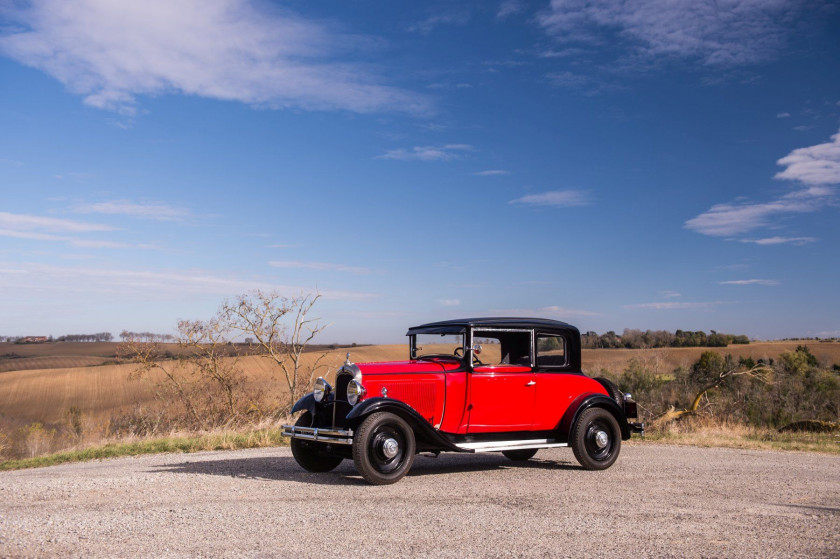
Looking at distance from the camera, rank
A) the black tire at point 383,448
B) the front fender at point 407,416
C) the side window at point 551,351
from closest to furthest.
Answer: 1. the black tire at point 383,448
2. the front fender at point 407,416
3. the side window at point 551,351

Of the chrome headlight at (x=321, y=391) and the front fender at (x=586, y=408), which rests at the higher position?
the chrome headlight at (x=321, y=391)

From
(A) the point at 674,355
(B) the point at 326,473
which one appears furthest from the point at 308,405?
(A) the point at 674,355

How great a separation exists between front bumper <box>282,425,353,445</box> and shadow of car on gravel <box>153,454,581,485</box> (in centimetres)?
56

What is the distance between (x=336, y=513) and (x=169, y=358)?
58.9 ft

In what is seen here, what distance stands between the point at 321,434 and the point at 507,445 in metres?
2.62

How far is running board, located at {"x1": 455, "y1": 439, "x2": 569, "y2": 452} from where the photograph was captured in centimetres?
893

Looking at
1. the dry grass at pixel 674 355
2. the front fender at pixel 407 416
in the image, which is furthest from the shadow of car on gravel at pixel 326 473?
A: the dry grass at pixel 674 355

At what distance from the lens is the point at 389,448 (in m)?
8.22

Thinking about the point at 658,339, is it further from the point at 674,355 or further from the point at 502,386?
the point at 502,386

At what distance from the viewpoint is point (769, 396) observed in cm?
2719

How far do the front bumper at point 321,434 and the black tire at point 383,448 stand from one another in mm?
129

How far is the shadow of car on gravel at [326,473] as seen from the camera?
890 cm

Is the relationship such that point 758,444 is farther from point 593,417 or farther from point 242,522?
point 242,522

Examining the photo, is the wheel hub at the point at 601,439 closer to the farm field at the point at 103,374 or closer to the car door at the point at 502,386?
the car door at the point at 502,386
